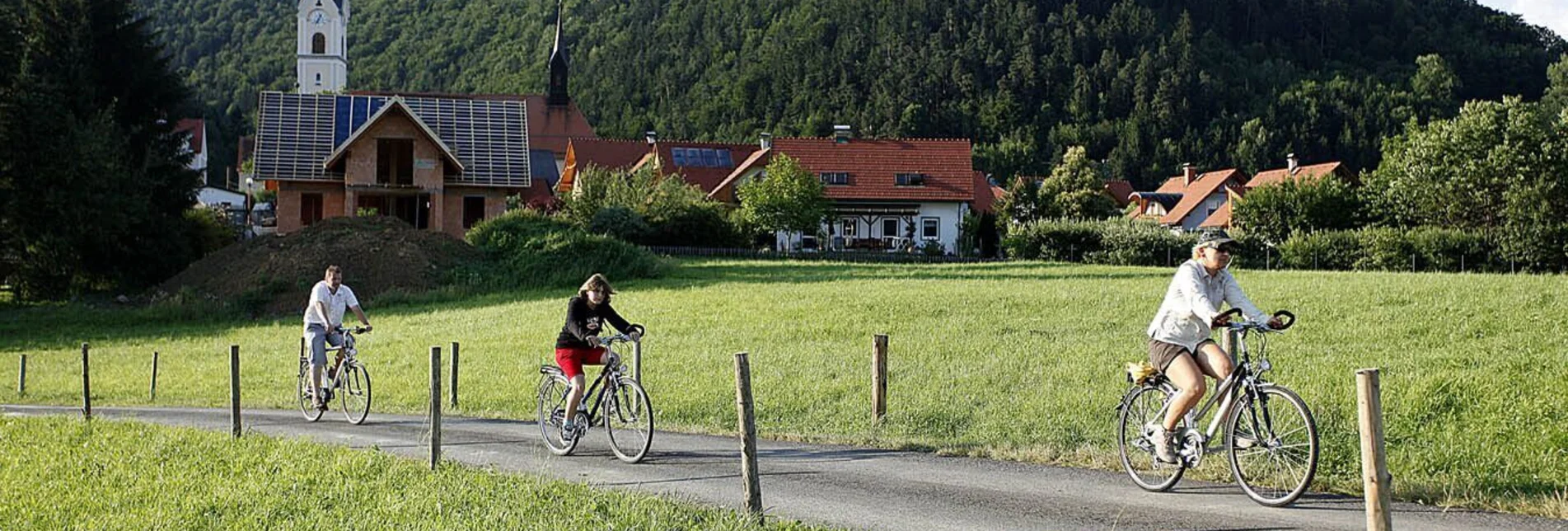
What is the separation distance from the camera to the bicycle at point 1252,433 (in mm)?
8438

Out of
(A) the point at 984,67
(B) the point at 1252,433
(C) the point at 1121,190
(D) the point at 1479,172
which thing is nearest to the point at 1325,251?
(D) the point at 1479,172

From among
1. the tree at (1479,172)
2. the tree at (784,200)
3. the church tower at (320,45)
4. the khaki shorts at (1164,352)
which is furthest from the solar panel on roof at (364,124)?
the church tower at (320,45)

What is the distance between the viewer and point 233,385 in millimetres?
13250

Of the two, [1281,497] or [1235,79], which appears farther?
[1235,79]

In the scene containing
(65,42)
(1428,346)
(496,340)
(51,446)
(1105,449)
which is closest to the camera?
(1105,449)

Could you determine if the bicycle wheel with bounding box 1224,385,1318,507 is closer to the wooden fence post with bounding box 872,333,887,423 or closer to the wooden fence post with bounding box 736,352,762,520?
the wooden fence post with bounding box 736,352,762,520

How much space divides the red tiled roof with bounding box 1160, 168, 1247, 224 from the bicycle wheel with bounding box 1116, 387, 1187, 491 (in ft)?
276

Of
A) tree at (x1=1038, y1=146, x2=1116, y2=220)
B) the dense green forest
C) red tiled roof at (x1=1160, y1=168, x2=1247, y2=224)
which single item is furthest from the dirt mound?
the dense green forest

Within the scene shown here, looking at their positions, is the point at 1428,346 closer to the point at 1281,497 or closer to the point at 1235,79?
the point at 1281,497

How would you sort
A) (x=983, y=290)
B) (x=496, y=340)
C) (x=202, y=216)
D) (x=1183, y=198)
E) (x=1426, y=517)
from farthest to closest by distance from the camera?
(x=1183, y=198)
(x=202, y=216)
(x=983, y=290)
(x=496, y=340)
(x=1426, y=517)

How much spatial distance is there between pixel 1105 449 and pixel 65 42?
43.6m

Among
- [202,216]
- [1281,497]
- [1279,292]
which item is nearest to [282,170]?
[202,216]

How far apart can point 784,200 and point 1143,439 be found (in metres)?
52.4

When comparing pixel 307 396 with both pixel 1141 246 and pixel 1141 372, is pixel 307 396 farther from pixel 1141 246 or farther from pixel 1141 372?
pixel 1141 246
